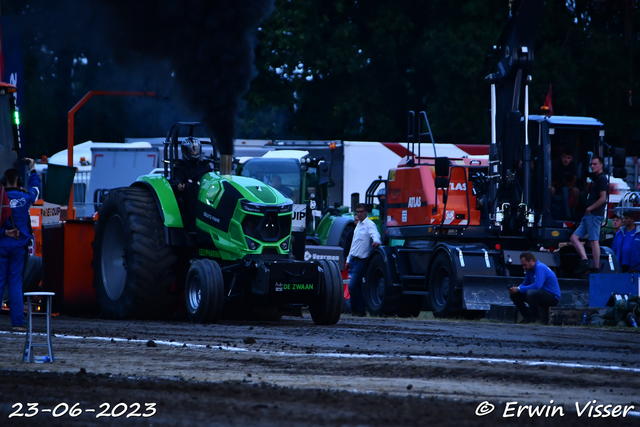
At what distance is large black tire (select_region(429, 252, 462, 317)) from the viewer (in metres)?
14.9

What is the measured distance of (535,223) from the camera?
607 inches

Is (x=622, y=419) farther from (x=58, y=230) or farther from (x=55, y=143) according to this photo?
(x=55, y=143)

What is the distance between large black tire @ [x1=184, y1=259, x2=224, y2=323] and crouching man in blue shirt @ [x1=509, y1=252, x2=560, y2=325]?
4.40m

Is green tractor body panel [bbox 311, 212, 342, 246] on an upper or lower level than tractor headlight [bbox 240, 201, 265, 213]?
lower

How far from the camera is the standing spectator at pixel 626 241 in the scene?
15797 mm

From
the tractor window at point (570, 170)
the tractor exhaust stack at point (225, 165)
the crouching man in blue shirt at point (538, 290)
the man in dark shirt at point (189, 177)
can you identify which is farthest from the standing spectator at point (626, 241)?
the man in dark shirt at point (189, 177)

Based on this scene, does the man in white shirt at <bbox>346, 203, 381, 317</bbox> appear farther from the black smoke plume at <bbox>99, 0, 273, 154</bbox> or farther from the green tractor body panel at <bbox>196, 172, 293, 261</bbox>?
the green tractor body panel at <bbox>196, 172, 293, 261</bbox>

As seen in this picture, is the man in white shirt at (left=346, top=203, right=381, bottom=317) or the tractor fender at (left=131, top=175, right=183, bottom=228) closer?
the tractor fender at (left=131, top=175, right=183, bottom=228)

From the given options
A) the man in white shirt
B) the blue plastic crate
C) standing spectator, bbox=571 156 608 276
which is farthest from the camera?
the man in white shirt

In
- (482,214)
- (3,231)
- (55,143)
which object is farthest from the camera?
(55,143)

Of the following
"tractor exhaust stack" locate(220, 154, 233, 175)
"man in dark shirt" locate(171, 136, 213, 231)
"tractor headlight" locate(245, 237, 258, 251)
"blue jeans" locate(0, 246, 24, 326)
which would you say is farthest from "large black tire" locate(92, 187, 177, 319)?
"blue jeans" locate(0, 246, 24, 326)

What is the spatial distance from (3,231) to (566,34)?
80.5 ft

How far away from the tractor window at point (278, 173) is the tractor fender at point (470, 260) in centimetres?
754

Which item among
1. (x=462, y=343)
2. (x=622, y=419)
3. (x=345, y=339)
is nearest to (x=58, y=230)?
(x=345, y=339)
